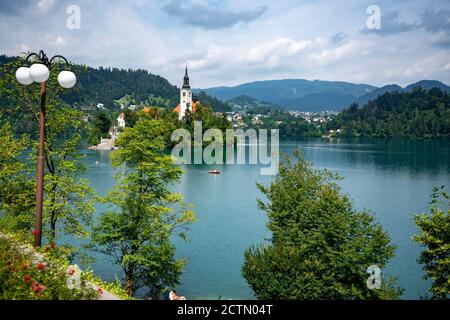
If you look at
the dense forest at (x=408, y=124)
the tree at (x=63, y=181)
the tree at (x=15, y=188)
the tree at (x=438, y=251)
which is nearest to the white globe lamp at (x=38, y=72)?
the tree at (x=63, y=181)

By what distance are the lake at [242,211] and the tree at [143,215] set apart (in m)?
3.34

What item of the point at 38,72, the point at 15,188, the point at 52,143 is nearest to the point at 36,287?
the point at 38,72

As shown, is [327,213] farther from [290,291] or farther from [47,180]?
[47,180]

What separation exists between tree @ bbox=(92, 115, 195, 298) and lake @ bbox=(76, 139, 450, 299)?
334 centimetres

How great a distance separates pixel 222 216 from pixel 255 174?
25.0 meters

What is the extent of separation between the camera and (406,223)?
33.5 m

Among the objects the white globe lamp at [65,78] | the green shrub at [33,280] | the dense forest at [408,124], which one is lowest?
the green shrub at [33,280]

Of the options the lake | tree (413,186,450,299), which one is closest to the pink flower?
tree (413,186,450,299)

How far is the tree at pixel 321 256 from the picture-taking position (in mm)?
17734

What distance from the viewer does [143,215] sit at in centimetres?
1852

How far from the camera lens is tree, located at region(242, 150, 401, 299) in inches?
698

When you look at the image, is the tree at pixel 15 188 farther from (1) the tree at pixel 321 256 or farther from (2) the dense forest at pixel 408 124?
(2) the dense forest at pixel 408 124
